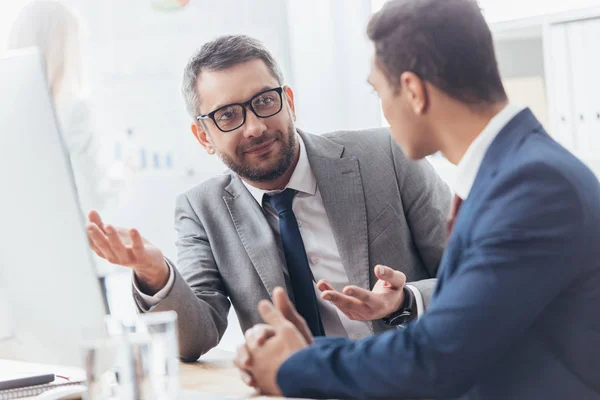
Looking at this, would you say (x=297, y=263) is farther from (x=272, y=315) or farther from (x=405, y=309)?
(x=272, y=315)

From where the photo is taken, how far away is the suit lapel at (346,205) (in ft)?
5.87

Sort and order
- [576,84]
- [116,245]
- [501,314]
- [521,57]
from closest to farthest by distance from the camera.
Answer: [501,314] → [116,245] → [576,84] → [521,57]

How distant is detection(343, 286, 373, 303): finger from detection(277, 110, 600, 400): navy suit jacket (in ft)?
1.38

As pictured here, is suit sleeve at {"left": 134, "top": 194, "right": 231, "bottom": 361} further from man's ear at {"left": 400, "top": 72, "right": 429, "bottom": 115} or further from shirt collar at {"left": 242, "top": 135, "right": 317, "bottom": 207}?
man's ear at {"left": 400, "top": 72, "right": 429, "bottom": 115}

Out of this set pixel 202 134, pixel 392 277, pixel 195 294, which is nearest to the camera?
pixel 392 277

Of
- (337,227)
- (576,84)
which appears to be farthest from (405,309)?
(576,84)

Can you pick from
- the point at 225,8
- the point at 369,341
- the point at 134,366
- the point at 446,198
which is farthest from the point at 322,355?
the point at 225,8

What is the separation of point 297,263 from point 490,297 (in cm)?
89

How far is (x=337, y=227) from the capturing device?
181 centimetres

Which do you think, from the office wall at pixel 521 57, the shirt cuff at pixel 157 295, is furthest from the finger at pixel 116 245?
the office wall at pixel 521 57

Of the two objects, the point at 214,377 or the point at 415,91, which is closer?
the point at 415,91

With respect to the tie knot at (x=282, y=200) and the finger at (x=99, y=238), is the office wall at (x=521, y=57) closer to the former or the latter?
the tie knot at (x=282, y=200)

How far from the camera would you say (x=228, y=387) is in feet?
4.12

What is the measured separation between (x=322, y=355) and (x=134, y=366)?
0.76 ft
